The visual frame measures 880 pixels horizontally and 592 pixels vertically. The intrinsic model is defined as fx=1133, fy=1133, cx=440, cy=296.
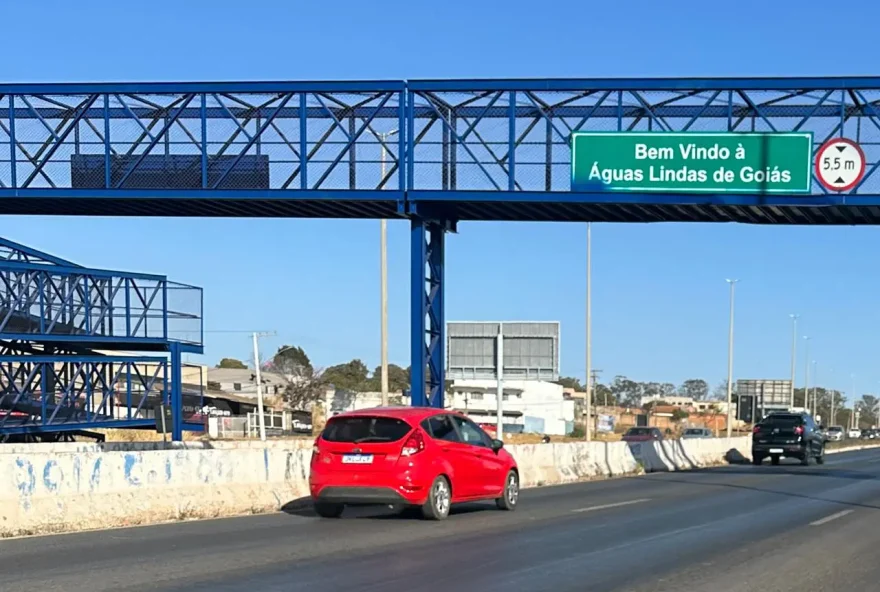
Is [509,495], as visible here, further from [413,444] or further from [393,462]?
[393,462]

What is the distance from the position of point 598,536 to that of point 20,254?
29670 millimetres

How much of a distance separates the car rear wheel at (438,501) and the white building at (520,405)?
2927 inches

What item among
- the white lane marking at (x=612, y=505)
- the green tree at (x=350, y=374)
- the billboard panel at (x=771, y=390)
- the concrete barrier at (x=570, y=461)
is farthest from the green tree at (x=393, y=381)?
the white lane marking at (x=612, y=505)

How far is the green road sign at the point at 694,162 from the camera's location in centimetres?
2336

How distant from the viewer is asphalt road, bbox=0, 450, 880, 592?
10.1 m

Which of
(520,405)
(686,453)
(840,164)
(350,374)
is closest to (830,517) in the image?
(840,164)

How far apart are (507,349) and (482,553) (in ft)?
63.1

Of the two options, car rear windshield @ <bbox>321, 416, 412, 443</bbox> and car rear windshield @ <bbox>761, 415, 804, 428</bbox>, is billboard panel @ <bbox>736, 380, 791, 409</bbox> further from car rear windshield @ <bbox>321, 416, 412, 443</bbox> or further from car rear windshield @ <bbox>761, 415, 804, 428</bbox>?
car rear windshield @ <bbox>321, 416, 412, 443</bbox>

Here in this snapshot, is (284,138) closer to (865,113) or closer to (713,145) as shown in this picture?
(713,145)

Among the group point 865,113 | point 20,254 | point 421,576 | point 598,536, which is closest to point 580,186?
point 865,113

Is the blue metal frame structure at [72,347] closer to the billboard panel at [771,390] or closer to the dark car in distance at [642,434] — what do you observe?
the dark car in distance at [642,434]

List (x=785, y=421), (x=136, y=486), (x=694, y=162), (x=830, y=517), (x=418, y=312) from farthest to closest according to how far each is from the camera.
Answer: (x=785, y=421) → (x=418, y=312) → (x=694, y=162) → (x=830, y=517) → (x=136, y=486)

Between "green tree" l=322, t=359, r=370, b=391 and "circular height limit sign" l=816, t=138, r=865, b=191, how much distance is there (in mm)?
99929

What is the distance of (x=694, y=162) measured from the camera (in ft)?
77.7
